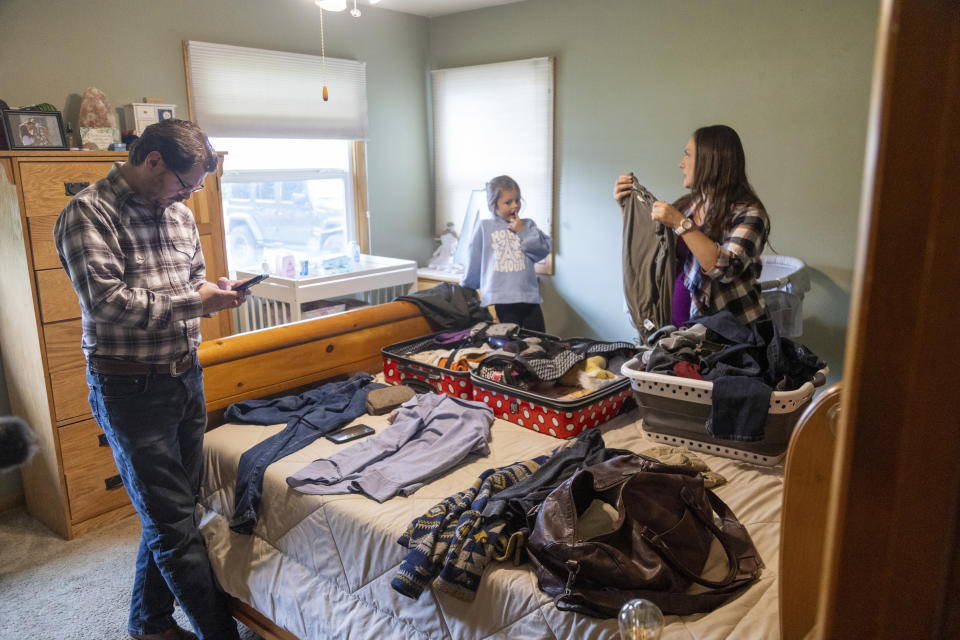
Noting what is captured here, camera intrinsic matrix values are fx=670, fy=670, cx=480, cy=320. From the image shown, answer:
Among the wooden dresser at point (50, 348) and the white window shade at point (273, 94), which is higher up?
the white window shade at point (273, 94)

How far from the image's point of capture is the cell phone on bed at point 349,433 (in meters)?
2.05

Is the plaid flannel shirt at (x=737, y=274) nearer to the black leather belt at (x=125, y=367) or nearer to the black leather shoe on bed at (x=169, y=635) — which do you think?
the black leather belt at (x=125, y=367)

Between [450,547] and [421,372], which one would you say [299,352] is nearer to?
[421,372]

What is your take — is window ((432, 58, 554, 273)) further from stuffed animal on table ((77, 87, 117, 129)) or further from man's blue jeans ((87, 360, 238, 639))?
man's blue jeans ((87, 360, 238, 639))

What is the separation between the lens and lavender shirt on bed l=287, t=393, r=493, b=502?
1759 millimetres

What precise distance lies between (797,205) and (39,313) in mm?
3594

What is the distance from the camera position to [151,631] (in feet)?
6.53

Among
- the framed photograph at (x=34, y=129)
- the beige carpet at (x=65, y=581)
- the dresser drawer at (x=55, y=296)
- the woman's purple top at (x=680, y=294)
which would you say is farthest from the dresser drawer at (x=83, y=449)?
the woman's purple top at (x=680, y=294)

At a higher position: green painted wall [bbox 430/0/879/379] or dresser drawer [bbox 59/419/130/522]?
green painted wall [bbox 430/0/879/379]

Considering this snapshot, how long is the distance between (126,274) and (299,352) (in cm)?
79

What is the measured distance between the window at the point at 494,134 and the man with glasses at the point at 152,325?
2962 mm

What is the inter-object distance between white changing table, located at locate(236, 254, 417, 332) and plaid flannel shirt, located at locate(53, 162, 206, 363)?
6.21ft

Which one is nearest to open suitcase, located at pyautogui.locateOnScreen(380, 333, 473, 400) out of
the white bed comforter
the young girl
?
the white bed comforter

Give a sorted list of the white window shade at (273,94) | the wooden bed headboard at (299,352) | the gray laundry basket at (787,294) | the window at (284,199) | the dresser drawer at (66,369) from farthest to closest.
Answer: the window at (284,199) < the white window shade at (273,94) < the gray laundry basket at (787,294) < the dresser drawer at (66,369) < the wooden bed headboard at (299,352)
